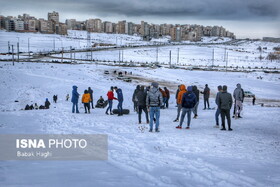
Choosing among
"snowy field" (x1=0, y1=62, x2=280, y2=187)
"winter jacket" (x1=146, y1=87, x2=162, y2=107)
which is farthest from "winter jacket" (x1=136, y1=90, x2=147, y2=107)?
"winter jacket" (x1=146, y1=87, x2=162, y2=107)

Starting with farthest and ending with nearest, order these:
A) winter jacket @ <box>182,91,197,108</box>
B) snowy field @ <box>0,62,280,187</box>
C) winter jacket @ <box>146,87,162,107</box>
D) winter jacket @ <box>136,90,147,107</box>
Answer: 1. winter jacket @ <box>136,90,147,107</box>
2. winter jacket @ <box>182,91,197,108</box>
3. winter jacket @ <box>146,87,162,107</box>
4. snowy field @ <box>0,62,280,187</box>

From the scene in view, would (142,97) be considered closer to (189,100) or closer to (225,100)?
(189,100)

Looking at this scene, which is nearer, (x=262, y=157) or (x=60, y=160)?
(x=60, y=160)

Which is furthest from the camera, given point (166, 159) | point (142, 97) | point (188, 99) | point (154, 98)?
point (142, 97)

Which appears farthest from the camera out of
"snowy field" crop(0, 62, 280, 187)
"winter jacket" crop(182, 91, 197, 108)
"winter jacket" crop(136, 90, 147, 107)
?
"winter jacket" crop(136, 90, 147, 107)

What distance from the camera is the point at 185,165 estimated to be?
19.7 feet

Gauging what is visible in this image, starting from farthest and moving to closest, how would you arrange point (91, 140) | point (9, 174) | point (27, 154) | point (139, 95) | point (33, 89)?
point (33, 89)
point (139, 95)
point (91, 140)
point (27, 154)
point (9, 174)

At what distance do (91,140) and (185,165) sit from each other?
3461 millimetres

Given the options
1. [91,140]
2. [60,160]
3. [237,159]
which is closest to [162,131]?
[91,140]

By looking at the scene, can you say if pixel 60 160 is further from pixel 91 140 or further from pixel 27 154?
pixel 91 140

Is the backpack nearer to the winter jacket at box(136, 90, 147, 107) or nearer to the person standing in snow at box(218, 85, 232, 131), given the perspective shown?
the person standing in snow at box(218, 85, 232, 131)

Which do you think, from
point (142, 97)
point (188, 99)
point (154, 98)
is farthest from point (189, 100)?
point (142, 97)

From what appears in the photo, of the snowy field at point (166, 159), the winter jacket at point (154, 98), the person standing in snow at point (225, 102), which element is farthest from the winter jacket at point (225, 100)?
the winter jacket at point (154, 98)

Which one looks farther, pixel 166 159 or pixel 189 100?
pixel 189 100
